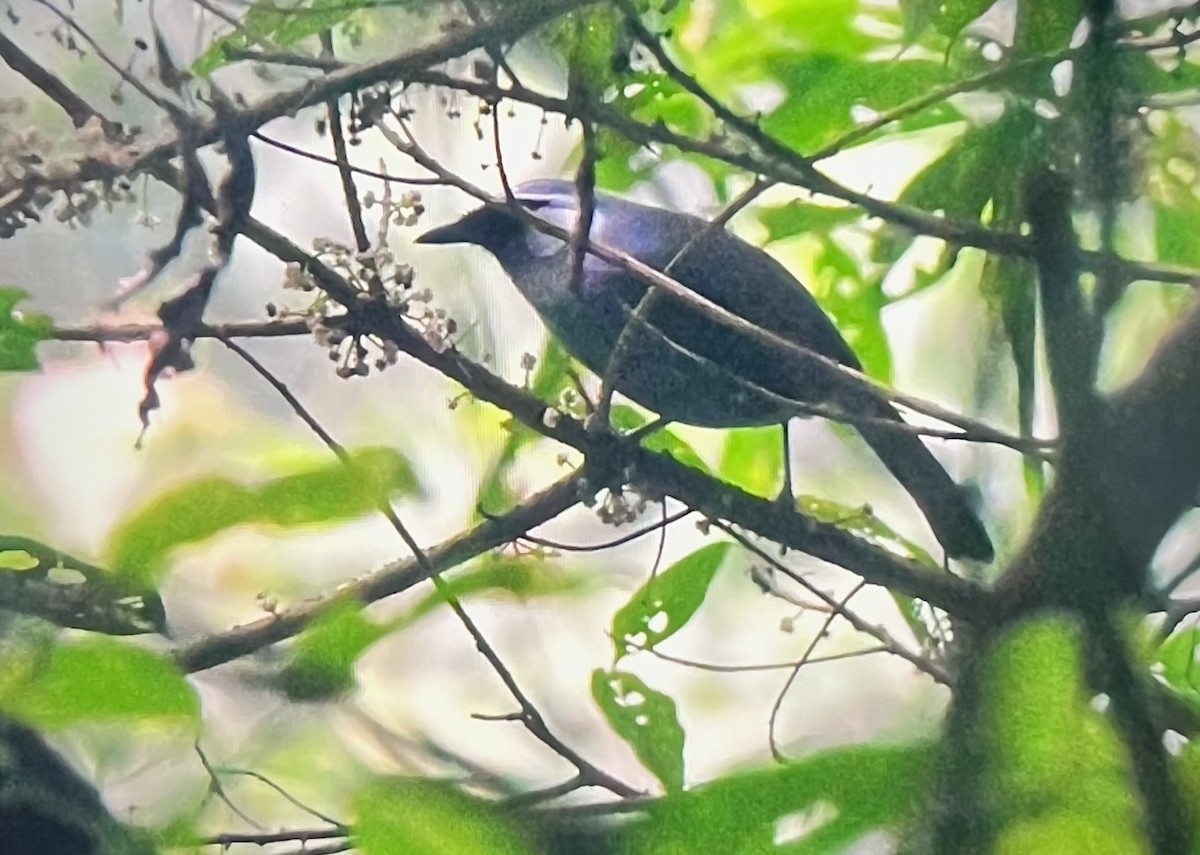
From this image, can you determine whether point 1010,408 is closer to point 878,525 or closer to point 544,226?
point 878,525

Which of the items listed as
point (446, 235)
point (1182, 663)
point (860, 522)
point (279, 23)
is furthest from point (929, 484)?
point (279, 23)

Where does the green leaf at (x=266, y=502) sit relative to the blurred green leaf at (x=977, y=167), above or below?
below

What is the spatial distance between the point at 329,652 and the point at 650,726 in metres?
0.15

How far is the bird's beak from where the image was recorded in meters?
0.49

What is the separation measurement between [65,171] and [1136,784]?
564 millimetres

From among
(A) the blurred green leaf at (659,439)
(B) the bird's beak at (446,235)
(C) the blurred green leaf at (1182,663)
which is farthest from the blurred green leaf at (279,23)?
(C) the blurred green leaf at (1182,663)

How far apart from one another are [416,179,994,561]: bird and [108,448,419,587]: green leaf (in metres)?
0.11

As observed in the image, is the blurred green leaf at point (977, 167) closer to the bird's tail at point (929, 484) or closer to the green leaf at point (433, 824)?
the bird's tail at point (929, 484)

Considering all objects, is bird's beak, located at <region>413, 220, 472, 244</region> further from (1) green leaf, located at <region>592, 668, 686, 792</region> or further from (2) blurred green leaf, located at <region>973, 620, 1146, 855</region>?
(2) blurred green leaf, located at <region>973, 620, 1146, 855</region>

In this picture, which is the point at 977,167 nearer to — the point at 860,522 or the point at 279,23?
the point at 860,522

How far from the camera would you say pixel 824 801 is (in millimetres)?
488

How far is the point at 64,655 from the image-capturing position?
0.51 meters

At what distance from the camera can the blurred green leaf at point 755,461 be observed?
1.61ft

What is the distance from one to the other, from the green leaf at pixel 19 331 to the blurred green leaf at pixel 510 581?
218 millimetres
